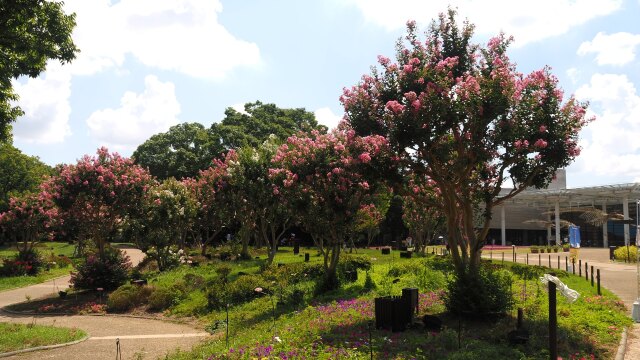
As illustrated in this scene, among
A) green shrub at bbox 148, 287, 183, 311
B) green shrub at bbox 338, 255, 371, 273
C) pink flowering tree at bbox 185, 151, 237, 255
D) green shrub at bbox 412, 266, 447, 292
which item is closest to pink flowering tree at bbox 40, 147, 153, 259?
pink flowering tree at bbox 185, 151, 237, 255

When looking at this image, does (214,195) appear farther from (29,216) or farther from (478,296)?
(478,296)

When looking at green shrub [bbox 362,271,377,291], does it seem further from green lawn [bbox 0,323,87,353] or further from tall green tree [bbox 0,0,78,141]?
Answer: tall green tree [bbox 0,0,78,141]

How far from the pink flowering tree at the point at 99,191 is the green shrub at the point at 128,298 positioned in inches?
198

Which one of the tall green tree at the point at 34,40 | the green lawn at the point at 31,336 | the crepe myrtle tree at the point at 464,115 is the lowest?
the green lawn at the point at 31,336

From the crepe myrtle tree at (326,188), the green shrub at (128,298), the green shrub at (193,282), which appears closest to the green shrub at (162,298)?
the green shrub at (128,298)

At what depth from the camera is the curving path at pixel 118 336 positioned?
12133 millimetres

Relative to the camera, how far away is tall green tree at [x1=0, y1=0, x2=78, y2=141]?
13227mm

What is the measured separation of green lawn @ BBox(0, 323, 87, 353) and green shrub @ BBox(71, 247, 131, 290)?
257 inches

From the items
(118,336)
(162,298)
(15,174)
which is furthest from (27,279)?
(15,174)

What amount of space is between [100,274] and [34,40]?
11724 mm

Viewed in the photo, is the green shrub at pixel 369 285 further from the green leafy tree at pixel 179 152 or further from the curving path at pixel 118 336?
the green leafy tree at pixel 179 152

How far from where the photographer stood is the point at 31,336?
13523 mm

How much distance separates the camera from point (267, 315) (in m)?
15.7

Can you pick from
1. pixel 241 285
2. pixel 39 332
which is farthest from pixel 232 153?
pixel 39 332
